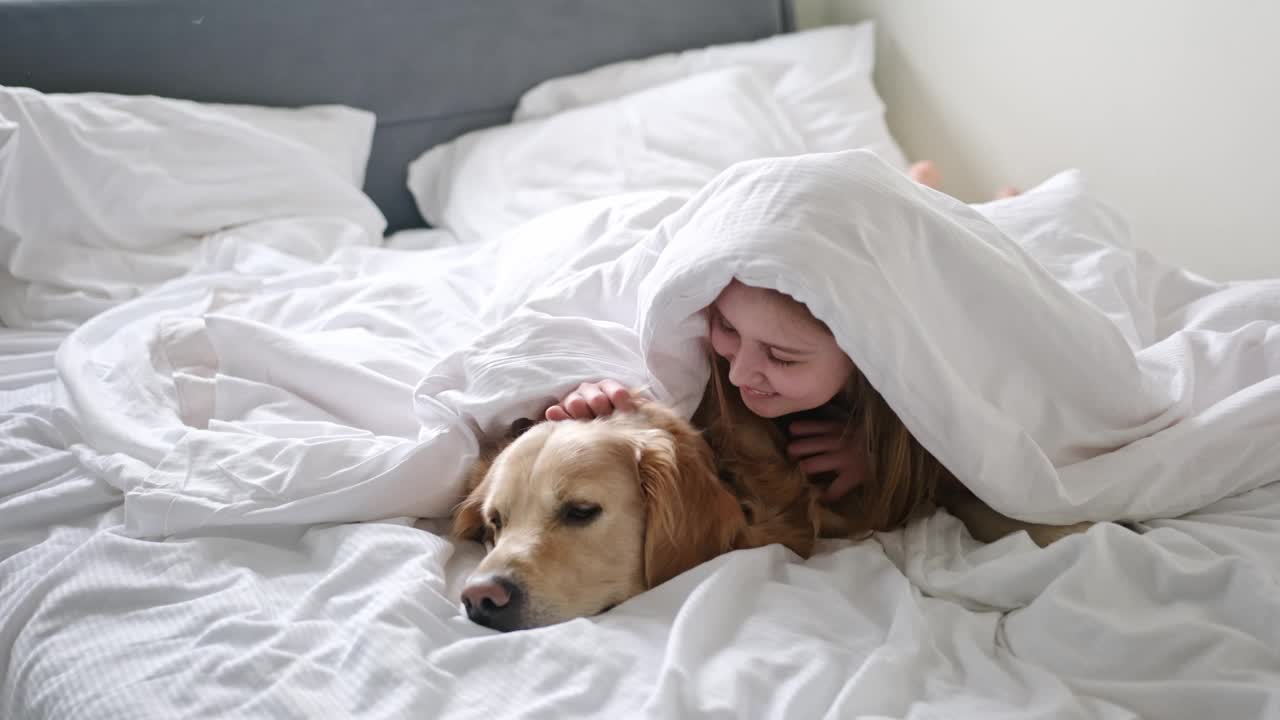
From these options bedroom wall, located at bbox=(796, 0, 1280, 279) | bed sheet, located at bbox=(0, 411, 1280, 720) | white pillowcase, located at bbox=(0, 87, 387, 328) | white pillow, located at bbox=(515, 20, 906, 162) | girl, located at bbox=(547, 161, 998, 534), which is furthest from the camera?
white pillow, located at bbox=(515, 20, 906, 162)

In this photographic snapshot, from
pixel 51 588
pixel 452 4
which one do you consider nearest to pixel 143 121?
pixel 452 4

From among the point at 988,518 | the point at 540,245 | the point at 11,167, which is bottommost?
the point at 988,518

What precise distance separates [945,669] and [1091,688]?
146 millimetres

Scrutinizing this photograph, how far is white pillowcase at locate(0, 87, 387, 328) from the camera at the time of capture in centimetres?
194

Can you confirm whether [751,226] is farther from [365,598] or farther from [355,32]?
[355,32]

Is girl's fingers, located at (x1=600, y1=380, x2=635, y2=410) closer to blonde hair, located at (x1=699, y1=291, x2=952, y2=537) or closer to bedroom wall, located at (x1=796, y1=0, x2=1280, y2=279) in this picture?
blonde hair, located at (x1=699, y1=291, x2=952, y2=537)

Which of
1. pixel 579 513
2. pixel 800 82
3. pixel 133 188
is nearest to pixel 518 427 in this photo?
pixel 579 513

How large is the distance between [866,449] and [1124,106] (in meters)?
1.45

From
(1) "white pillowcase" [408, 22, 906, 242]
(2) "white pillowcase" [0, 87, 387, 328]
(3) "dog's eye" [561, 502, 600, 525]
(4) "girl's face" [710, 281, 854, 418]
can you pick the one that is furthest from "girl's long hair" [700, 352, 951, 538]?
(2) "white pillowcase" [0, 87, 387, 328]

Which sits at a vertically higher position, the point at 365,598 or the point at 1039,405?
the point at 1039,405

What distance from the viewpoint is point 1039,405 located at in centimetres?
135

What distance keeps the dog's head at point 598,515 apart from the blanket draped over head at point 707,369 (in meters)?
0.14

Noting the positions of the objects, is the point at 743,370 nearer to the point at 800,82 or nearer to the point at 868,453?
the point at 868,453

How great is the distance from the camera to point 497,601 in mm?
1198
